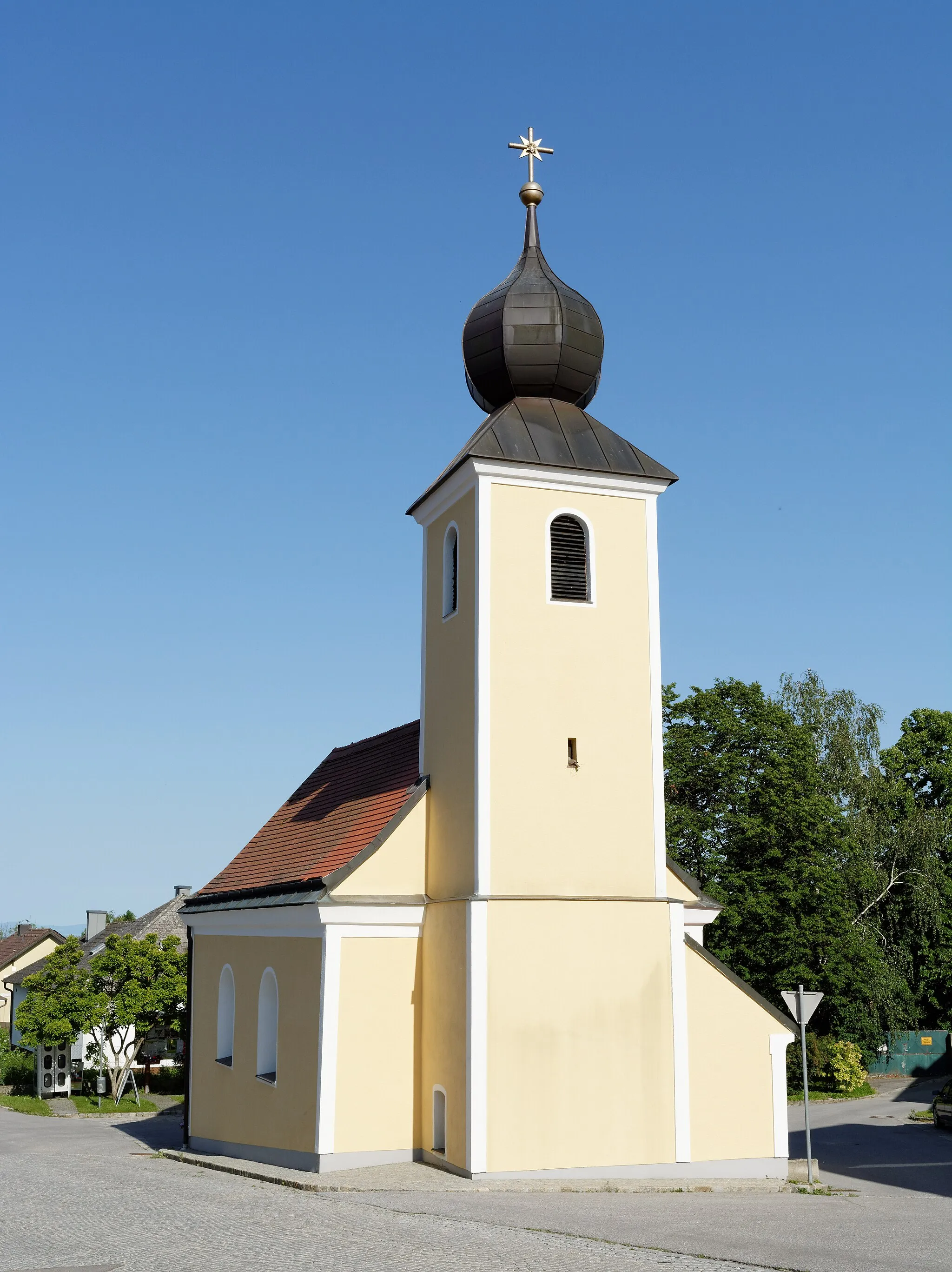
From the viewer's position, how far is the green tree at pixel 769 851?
124 ft

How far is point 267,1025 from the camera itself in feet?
68.1

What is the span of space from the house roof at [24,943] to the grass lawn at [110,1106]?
20823mm

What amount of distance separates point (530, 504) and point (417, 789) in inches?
182

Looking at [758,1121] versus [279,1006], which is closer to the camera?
[758,1121]

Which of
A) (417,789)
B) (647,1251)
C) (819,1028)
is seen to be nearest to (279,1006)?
(417,789)

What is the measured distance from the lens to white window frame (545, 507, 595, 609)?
1853 centimetres

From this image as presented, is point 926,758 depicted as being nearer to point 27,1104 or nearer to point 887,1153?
point 887,1153

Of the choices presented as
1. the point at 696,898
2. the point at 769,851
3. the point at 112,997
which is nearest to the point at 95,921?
the point at 112,997

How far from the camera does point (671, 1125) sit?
17078 mm

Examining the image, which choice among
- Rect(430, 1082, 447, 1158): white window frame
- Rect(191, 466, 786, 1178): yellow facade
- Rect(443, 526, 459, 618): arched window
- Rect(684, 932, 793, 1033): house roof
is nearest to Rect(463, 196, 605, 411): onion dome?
Rect(191, 466, 786, 1178): yellow facade

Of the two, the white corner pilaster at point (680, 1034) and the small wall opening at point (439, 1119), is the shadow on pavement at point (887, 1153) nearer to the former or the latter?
the white corner pilaster at point (680, 1034)

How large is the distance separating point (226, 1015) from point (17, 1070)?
99.3ft

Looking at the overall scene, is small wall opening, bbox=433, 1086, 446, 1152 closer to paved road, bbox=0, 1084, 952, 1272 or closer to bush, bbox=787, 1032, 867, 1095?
paved road, bbox=0, 1084, 952, 1272

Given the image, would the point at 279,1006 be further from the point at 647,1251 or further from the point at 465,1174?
the point at 647,1251
